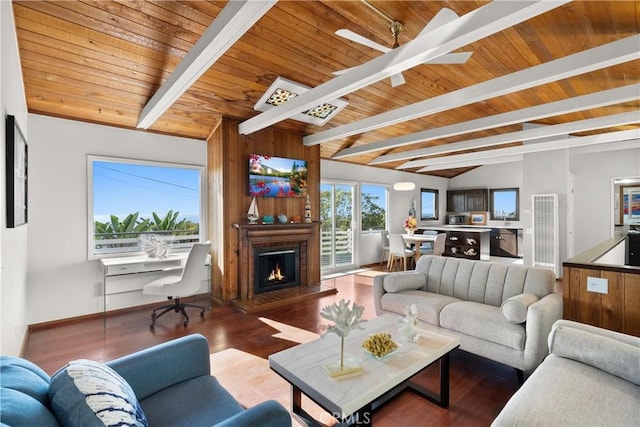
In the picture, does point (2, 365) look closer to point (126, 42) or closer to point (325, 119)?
point (126, 42)

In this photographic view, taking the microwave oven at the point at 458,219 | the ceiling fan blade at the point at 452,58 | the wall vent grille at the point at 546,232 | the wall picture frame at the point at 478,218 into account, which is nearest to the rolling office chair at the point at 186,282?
the ceiling fan blade at the point at 452,58

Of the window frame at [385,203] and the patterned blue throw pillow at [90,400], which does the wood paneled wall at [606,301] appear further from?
the window frame at [385,203]

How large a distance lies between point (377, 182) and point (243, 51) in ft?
16.7

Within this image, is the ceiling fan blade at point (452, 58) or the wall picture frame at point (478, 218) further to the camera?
the wall picture frame at point (478, 218)

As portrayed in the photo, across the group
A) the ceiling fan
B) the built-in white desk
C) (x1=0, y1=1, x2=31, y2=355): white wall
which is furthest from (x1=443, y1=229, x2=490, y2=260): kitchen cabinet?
(x1=0, y1=1, x2=31, y2=355): white wall

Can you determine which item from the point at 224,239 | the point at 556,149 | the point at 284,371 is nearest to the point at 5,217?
the point at 284,371

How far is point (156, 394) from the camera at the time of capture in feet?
4.82

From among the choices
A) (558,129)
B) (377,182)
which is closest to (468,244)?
(377,182)

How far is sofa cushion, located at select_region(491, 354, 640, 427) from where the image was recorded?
1.23 m

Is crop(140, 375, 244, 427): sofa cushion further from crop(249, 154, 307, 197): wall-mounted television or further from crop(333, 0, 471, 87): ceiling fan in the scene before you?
crop(249, 154, 307, 197): wall-mounted television

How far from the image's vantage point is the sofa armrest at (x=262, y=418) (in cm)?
105

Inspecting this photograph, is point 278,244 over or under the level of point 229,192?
Result: under

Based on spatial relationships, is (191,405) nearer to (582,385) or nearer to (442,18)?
(582,385)

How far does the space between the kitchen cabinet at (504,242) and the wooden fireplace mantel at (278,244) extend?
536 centimetres
